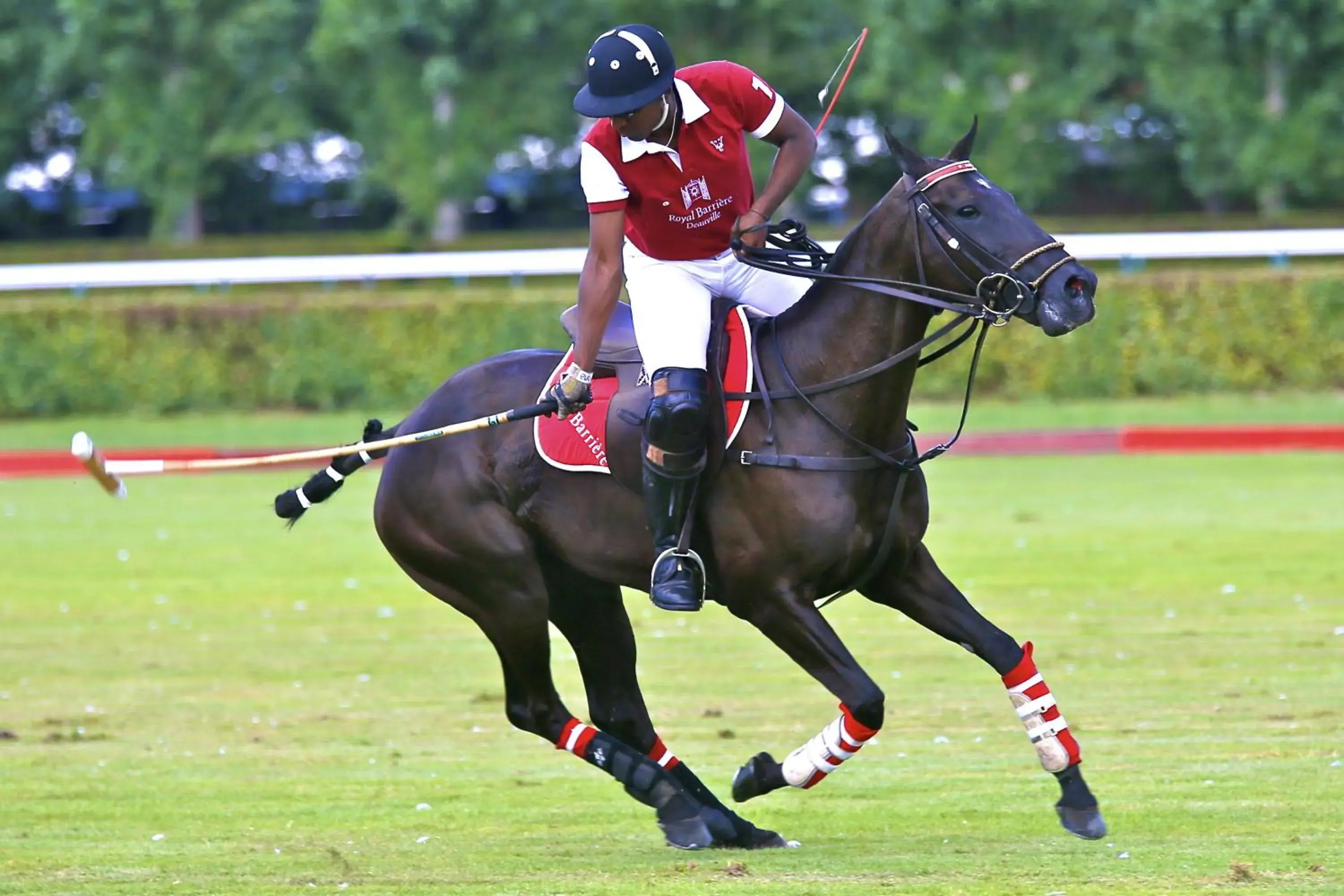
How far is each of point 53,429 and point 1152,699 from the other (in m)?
16.6

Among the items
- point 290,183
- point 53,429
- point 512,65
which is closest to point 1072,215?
point 512,65

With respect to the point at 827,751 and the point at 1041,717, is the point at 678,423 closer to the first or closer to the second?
the point at 827,751

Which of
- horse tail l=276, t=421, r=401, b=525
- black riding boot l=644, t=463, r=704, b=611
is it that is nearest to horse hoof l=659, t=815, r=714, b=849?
black riding boot l=644, t=463, r=704, b=611

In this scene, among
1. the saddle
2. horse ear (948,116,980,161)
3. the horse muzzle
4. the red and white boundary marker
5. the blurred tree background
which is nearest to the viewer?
the horse muzzle

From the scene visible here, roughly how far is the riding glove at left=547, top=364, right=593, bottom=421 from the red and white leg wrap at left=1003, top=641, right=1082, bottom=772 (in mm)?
1410

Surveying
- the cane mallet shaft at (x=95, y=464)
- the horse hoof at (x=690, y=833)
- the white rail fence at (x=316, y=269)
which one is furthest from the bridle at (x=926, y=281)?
the white rail fence at (x=316, y=269)

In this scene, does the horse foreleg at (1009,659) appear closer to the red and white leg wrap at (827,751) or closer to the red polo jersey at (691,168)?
the red and white leg wrap at (827,751)

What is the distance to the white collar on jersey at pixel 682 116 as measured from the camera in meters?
5.64

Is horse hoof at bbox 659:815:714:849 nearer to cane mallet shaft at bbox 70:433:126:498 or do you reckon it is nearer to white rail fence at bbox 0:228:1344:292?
cane mallet shaft at bbox 70:433:126:498

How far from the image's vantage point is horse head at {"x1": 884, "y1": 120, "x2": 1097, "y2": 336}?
525 centimetres

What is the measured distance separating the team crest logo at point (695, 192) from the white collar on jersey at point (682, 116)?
0.12m

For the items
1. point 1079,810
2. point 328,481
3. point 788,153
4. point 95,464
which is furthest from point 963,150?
point 95,464

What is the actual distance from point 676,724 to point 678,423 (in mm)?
2785

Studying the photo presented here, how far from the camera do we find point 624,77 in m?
5.52
